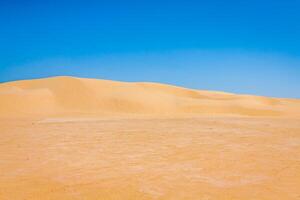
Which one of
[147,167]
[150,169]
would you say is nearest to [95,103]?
[147,167]

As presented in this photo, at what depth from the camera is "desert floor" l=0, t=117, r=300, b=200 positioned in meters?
4.84

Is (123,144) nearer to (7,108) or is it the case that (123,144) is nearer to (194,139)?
(194,139)

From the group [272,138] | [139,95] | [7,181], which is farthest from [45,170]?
[139,95]

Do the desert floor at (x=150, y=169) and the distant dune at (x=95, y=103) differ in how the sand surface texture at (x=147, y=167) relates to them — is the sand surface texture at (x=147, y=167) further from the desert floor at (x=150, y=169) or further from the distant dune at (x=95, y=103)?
the distant dune at (x=95, y=103)

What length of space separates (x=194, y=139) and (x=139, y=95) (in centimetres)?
2732

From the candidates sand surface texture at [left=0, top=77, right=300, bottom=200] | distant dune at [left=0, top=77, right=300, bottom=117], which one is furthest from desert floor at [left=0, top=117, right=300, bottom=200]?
distant dune at [left=0, top=77, right=300, bottom=117]

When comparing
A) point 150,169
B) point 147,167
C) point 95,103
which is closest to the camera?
point 150,169

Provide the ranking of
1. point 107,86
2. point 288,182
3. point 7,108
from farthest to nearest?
point 107,86 < point 7,108 < point 288,182

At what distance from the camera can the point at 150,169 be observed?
6.30 meters

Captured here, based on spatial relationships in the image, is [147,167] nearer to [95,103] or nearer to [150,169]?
[150,169]

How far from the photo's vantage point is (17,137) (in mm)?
11156

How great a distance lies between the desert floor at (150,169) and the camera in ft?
15.9

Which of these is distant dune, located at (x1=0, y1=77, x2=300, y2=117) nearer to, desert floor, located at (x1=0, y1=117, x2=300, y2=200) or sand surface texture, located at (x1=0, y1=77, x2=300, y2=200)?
sand surface texture, located at (x1=0, y1=77, x2=300, y2=200)

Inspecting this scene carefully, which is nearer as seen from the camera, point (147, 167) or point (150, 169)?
point (150, 169)
